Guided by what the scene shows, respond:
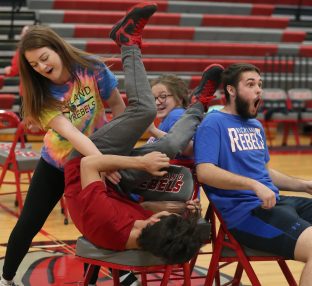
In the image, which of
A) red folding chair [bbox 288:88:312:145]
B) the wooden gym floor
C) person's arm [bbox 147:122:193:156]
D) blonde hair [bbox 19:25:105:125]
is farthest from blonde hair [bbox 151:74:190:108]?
red folding chair [bbox 288:88:312:145]

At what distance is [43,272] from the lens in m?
4.31

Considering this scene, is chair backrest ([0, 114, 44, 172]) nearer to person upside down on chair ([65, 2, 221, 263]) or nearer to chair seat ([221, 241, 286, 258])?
person upside down on chair ([65, 2, 221, 263])

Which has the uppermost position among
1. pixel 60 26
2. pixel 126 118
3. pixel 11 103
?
pixel 126 118

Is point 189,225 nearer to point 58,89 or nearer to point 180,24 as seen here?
point 58,89

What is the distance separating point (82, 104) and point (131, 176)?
48 cm

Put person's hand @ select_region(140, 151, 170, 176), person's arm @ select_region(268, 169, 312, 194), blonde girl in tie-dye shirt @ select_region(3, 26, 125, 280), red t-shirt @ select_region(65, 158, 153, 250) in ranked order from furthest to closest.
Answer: person's arm @ select_region(268, 169, 312, 194)
blonde girl in tie-dye shirt @ select_region(3, 26, 125, 280)
person's hand @ select_region(140, 151, 170, 176)
red t-shirt @ select_region(65, 158, 153, 250)

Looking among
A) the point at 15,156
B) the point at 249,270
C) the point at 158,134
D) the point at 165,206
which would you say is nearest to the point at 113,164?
the point at 165,206

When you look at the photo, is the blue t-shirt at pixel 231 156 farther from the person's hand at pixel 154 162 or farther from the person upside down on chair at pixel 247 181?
the person's hand at pixel 154 162

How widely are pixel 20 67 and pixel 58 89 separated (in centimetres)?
20

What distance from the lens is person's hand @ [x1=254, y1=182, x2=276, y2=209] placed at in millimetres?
3062

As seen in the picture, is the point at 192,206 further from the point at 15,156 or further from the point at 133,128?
the point at 15,156

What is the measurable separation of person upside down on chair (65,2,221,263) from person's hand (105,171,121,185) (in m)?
0.03

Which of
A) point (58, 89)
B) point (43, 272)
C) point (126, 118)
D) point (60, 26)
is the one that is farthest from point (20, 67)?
point (60, 26)

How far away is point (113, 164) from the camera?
2977mm
